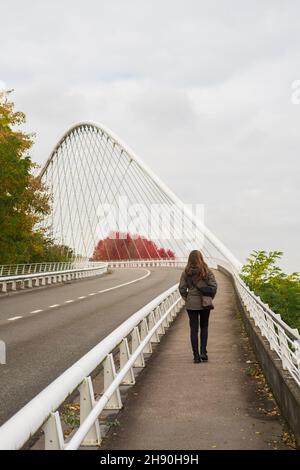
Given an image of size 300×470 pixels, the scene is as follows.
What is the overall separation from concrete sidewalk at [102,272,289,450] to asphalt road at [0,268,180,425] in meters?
1.50

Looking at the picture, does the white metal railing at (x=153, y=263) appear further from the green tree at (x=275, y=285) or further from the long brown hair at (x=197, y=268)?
the long brown hair at (x=197, y=268)

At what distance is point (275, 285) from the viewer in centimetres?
2503

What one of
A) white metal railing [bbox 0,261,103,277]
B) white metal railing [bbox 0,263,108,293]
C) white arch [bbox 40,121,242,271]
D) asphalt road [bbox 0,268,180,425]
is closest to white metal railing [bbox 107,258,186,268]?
white metal railing [bbox 0,261,103,277]

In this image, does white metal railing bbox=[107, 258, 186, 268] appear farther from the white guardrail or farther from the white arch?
the white guardrail

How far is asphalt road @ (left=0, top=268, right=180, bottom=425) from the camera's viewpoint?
950 centimetres

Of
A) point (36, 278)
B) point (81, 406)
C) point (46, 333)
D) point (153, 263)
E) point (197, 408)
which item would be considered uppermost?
point (153, 263)

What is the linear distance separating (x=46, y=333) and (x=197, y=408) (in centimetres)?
869

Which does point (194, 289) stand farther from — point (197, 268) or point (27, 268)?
point (27, 268)

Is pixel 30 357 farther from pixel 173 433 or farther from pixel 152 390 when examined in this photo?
pixel 173 433

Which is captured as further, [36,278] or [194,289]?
[36,278]

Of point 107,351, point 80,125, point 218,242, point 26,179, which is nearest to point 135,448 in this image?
point 107,351

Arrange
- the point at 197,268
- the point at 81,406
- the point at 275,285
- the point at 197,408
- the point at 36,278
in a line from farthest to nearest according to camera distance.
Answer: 1. the point at 36,278
2. the point at 275,285
3. the point at 197,268
4. the point at 197,408
5. the point at 81,406

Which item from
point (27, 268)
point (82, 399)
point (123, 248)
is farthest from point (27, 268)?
point (123, 248)
